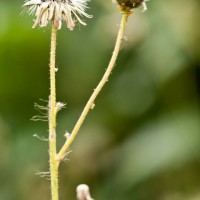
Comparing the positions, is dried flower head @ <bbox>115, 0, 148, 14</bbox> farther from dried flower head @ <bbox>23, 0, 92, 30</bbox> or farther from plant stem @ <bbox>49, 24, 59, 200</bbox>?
plant stem @ <bbox>49, 24, 59, 200</bbox>

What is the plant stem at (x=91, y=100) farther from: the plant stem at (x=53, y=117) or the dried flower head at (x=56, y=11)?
the dried flower head at (x=56, y=11)

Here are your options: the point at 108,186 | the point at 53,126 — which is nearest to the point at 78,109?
the point at 108,186

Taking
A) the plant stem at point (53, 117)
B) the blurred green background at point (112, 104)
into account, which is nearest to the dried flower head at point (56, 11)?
the plant stem at point (53, 117)

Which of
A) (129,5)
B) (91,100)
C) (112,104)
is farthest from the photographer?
(112,104)

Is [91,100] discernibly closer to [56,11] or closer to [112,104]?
[56,11]

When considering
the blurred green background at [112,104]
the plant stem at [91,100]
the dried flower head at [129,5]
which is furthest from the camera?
the blurred green background at [112,104]

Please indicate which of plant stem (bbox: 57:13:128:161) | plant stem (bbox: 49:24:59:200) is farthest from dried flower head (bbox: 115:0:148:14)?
plant stem (bbox: 49:24:59:200)

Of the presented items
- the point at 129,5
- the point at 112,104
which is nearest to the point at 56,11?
the point at 129,5
